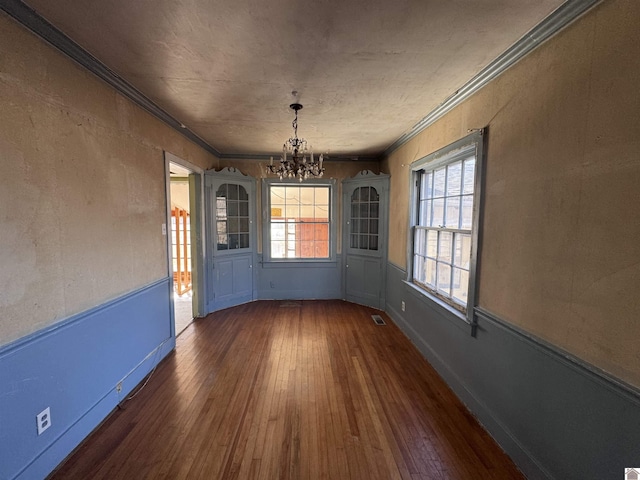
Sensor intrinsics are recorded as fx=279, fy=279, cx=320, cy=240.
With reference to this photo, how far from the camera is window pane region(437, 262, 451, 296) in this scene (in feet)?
9.12

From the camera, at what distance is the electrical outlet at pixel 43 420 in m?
1.61

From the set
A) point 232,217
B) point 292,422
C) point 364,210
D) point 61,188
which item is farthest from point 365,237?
point 61,188

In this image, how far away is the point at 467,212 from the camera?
246cm

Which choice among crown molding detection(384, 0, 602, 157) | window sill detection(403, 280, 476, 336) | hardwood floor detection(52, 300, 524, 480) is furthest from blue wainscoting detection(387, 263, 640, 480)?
crown molding detection(384, 0, 602, 157)

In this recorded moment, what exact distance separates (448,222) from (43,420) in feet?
11.1

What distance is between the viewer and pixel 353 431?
1993 millimetres

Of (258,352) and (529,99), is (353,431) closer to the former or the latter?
(258,352)

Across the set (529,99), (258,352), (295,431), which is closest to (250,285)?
(258,352)

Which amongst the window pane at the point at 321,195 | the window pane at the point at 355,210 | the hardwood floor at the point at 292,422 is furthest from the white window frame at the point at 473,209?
the window pane at the point at 321,195

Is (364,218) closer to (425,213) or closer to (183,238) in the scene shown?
(425,213)

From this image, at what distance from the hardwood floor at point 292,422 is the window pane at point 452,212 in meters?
1.48

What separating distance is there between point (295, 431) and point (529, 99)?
2.65m

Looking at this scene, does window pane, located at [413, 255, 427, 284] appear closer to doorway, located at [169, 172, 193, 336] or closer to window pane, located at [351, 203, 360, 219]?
window pane, located at [351, 203, 360, 219]

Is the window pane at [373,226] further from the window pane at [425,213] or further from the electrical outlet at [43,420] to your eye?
the electrical outlet at [43,420]
